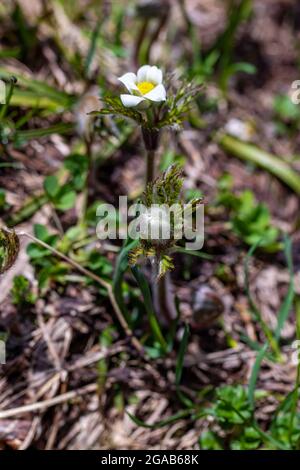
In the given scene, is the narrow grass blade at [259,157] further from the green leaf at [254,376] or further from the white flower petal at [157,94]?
the white flower petal at [157,94]

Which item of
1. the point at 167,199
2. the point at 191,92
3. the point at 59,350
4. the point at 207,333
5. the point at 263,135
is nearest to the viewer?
the point at 167,199

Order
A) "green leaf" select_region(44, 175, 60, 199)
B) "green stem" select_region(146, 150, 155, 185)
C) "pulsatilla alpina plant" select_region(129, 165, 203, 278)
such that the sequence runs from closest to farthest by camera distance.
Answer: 1. "pulsatilla alpina plant" select_region(129, 165, 203, 278)
2. "green stem" select_region(146, 150, 155, 185)
3. "green leaf" select_region(44, 175, 60, 199)

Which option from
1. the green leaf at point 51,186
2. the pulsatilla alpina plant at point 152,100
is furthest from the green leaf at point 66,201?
the pulsatilla alpina plant at point 152,100

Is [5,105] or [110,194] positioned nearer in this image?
[5,105]

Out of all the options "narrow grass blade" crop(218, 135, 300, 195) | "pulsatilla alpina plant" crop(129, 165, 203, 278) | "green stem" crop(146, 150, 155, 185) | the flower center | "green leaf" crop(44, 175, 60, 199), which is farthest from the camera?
"narrow grass blade" crop(218, 135, 300, 195)

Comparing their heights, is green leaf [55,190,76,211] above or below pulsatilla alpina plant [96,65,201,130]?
below

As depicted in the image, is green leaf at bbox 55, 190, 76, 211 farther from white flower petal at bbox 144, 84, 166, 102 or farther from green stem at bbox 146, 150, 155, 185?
white flower petal at bbox 144, 84, 166, 102

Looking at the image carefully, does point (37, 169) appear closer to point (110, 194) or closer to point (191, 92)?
point (110, 194)

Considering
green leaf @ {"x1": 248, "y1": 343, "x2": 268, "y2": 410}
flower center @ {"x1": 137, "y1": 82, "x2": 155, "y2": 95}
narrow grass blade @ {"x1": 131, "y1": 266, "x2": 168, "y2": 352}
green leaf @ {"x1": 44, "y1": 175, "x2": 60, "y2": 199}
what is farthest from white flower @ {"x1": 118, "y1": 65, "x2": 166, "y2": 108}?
green leaf @ {"x1": 248, "y1": 343, "x2": 268, "y2": 410}
